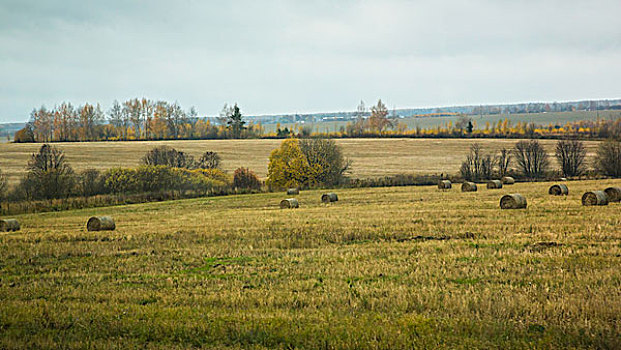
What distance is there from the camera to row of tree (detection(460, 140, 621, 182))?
53.9m

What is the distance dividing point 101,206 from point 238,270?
31.0m

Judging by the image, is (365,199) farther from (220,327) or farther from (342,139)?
(342,139)

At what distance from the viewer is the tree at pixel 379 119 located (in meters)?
131

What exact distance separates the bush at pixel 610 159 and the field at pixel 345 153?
17368 mm

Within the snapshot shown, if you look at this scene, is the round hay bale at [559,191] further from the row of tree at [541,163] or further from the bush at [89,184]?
the bush at [89,184]

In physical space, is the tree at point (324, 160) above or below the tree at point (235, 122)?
below

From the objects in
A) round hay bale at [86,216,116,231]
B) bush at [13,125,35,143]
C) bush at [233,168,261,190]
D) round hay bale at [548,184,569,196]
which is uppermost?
bush at [13,125,35,143]

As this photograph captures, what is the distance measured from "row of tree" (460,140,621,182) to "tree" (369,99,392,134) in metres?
64.6

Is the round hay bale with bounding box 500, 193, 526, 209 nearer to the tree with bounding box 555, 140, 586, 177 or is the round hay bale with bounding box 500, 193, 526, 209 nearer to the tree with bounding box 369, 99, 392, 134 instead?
the tree with bounding box 555, 140, 586, 177

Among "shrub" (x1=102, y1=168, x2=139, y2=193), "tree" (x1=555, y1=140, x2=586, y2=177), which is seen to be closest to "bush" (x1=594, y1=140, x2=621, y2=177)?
"tree" (x1=555, y1=140, x2=586, y2=177)

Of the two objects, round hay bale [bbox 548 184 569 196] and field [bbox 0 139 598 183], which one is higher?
field [bbox 0 139 598 183]

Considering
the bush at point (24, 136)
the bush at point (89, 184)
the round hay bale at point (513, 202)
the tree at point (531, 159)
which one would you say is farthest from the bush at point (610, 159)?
the bush at point (24, 136)

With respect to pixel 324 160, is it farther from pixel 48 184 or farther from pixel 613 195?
pixel 613 195

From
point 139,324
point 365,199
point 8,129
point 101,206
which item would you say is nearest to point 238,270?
point 139,324
